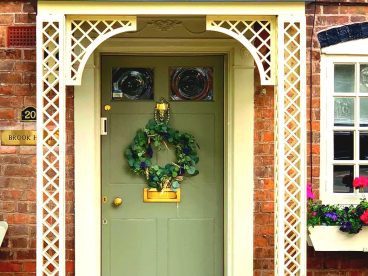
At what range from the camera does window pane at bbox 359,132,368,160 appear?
194 inches

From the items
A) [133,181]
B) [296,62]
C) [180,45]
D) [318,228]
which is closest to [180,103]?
[180,45]

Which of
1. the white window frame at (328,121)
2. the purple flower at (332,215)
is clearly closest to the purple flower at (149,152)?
the white window frame at (328,121)

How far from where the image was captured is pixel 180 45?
4.89m

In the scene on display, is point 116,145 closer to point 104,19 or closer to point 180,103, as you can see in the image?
point 180,103

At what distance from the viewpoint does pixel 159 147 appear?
16.6 ft

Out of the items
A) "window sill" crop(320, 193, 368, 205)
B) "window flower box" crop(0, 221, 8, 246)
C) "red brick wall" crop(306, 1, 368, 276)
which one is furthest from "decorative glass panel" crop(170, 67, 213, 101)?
"window flower box" crop(0, 221, 8, 246)

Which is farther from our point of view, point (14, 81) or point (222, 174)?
point (222, 174)

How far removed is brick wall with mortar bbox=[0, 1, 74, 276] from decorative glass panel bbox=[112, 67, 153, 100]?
0.77 metres

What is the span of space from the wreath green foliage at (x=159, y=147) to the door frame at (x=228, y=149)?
0.34 m

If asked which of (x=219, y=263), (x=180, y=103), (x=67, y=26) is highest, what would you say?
(x=67, y=26)

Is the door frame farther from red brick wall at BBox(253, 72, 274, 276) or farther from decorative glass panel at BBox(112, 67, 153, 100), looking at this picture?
decorative glass panel at BBox(112, 67, 153, 100)

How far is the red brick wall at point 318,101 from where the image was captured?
4.85 meters

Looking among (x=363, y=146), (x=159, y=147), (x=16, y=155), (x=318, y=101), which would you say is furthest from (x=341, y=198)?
(x=16, y=155)

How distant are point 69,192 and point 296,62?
230 cm
